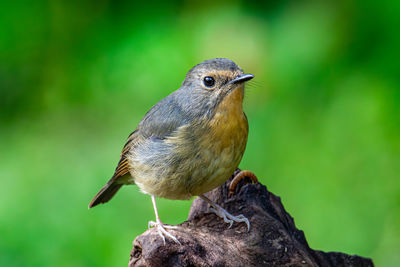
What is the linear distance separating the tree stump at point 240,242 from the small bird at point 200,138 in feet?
A: 0.35

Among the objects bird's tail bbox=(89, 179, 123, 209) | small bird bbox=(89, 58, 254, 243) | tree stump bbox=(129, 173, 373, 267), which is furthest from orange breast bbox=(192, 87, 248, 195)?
bird's tail bbox=(89, 179, 123, 209)

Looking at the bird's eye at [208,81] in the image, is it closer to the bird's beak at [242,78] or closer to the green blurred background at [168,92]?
the bird's beak at [242,78]

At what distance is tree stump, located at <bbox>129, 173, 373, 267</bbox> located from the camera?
10.3 ft

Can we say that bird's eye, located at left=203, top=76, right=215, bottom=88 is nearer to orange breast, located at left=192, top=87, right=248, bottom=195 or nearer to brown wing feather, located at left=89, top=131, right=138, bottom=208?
orange breast, located at left=192, top=87, right=248, bottom=195

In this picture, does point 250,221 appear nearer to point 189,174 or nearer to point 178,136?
point 189,174

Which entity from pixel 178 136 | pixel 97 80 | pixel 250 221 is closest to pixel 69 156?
pixel 97 80

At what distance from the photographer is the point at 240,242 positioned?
3486mm

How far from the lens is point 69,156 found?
524 centimetres

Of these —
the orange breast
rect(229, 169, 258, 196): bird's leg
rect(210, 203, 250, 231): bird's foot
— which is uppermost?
the orange breast

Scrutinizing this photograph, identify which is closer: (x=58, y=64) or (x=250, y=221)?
(x=250, y=221)

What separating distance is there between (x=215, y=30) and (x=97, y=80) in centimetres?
121

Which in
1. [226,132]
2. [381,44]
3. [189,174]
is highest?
[381,44]

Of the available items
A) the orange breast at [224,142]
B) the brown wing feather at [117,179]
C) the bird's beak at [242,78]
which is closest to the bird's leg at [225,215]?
the orange breast at [224,142]

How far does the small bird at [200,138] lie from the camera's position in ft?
12.2
